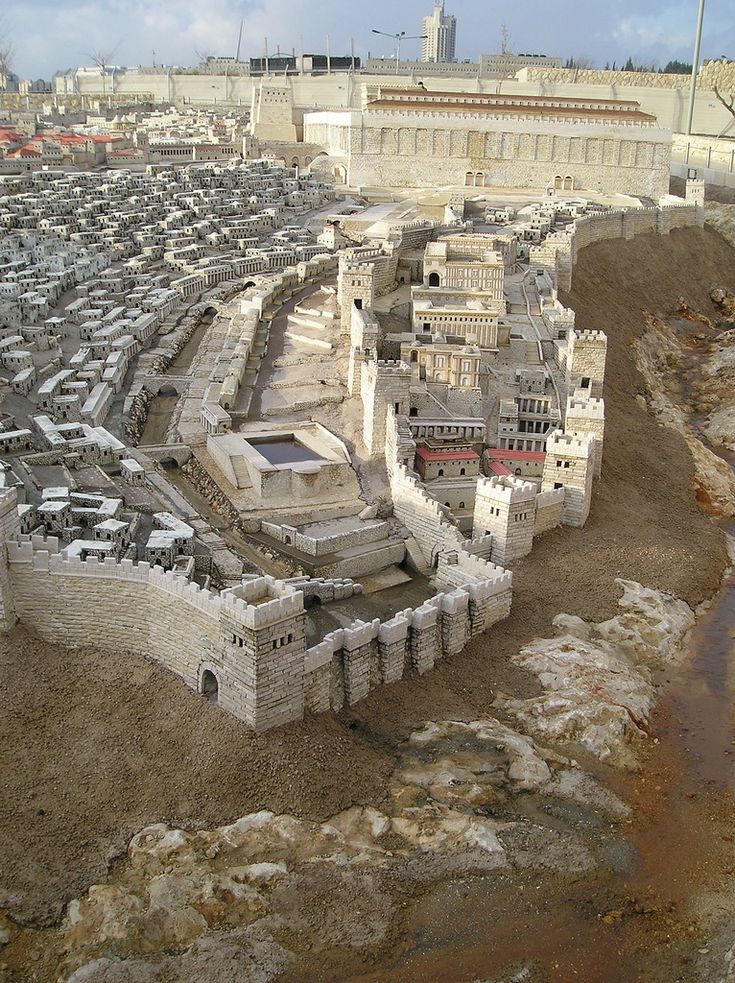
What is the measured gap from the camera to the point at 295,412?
29812 millimetres

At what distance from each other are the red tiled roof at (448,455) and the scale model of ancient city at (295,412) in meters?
0.09

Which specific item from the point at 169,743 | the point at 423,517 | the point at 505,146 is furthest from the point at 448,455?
the point at 505,146

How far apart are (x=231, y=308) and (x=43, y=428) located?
1647 centimetres

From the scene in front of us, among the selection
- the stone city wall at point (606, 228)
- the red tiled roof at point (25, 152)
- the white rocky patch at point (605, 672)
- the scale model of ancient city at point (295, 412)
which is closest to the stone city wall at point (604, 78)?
the scale model of ancient city at point (295, 412)

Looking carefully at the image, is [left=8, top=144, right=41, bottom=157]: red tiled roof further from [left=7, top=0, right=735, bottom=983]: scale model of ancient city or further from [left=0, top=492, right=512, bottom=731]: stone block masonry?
→ [left=0, top=492, right=512, bottom=731]: stone block masonry

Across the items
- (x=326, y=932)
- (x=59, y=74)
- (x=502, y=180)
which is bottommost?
(x=326, y=932)

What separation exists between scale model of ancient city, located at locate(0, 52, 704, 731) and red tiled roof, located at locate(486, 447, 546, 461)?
0.06 meters

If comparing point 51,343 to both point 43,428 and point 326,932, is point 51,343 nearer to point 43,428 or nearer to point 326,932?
point 43,428

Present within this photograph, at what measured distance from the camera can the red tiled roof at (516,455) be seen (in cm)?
2527

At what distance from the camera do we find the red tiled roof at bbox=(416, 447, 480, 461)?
24516 mm

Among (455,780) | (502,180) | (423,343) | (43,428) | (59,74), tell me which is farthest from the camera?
(59,74)

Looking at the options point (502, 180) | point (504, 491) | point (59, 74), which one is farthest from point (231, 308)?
point (59, 74)

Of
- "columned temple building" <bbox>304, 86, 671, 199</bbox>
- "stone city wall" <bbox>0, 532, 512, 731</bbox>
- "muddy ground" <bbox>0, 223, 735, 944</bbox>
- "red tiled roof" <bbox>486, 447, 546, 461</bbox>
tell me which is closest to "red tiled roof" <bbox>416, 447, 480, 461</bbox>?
"red tiled roof" <bbox>486, 447, 546, 461</bbox>

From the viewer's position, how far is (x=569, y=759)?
15523 mm
